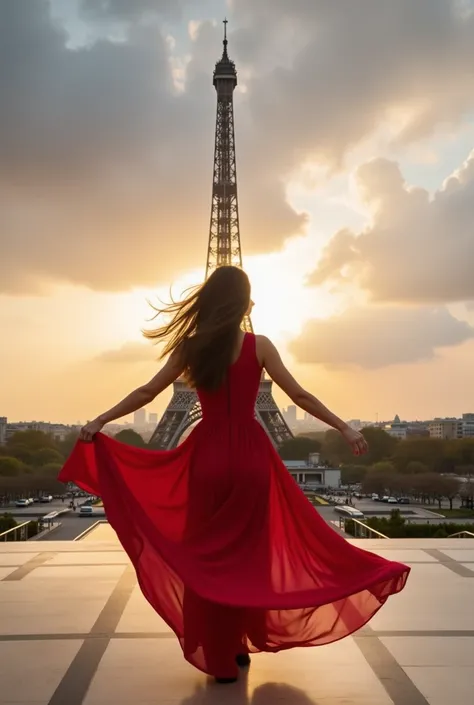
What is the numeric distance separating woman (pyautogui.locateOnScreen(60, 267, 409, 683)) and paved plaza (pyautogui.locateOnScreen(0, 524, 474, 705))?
0.18m

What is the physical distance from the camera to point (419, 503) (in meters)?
40.2

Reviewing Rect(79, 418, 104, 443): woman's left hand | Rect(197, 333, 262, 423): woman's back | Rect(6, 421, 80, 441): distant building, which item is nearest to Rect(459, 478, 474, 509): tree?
Rect(197, 333, 262, 423): woman's back

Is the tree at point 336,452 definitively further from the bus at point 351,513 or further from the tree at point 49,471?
the bus at point 351,513

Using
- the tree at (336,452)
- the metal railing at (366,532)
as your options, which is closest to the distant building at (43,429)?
the tree at (336,452)

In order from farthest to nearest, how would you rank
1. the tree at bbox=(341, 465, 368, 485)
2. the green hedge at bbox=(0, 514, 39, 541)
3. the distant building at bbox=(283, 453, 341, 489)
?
the distant building at bbox=(283, 453, 341, 489) < the tree at bbox=(341, 465, 368, 485) < the green hedge at bbox=(0, 514, 39, 541)

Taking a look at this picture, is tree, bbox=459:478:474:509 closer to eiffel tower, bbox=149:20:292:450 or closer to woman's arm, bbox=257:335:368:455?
eiffel tower, bbox=149:20:292:450

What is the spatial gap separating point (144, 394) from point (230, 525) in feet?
2.11

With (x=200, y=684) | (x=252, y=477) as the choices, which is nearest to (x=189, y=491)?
(x=252, y=477)

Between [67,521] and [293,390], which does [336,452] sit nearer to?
[67,521]

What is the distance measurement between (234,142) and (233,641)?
4017 centimetres

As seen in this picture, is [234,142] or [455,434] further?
[455,434]

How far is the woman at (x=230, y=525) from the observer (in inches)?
121

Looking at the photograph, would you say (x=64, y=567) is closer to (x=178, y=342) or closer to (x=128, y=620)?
(x=128, y=620)

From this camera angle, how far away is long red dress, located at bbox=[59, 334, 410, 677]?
10.0ft
